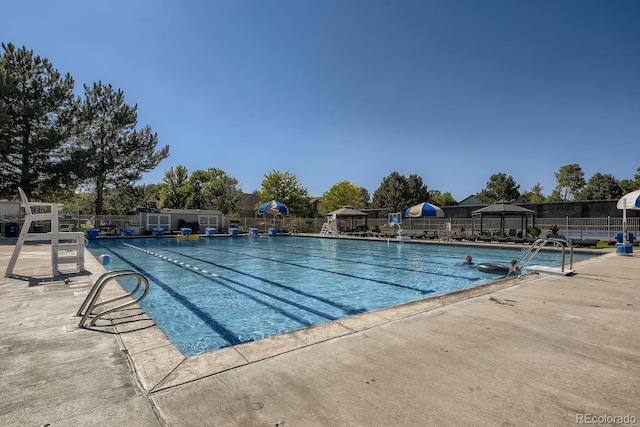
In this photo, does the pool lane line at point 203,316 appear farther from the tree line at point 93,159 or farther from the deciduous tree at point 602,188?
the deciduous tree at point 602,188

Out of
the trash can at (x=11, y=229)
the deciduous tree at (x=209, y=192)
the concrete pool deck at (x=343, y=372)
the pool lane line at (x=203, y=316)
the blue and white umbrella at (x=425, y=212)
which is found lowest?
the pool lane line at (x=203, y=316)

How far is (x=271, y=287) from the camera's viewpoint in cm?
Answer: 827

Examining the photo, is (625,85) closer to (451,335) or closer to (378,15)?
(378,15)

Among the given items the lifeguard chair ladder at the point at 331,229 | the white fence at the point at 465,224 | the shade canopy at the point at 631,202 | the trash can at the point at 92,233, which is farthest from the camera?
the lifeguard chair ladder at the point at 331,229

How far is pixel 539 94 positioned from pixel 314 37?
427 inches

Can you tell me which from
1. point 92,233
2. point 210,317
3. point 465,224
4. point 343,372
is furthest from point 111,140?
point 343,372

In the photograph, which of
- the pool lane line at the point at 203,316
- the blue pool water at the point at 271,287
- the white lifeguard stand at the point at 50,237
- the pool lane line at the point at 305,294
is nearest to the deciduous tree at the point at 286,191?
the blue pool water at the point at 271,287

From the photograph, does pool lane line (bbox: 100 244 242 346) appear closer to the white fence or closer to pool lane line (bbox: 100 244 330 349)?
pool lane line (bbox: 100 244 330 349)

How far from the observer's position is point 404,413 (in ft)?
6.24

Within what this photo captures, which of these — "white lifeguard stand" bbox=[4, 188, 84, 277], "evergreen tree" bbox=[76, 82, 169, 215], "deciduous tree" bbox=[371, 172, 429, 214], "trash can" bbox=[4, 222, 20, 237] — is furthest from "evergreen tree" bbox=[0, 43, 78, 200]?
"deciduous tree" bbox=[371, 172, 429, 214]

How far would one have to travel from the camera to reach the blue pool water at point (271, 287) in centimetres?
554

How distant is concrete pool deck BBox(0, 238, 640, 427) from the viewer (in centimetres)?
190

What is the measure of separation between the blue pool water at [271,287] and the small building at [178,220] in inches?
501

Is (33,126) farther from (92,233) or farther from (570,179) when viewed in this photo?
(570,179)
